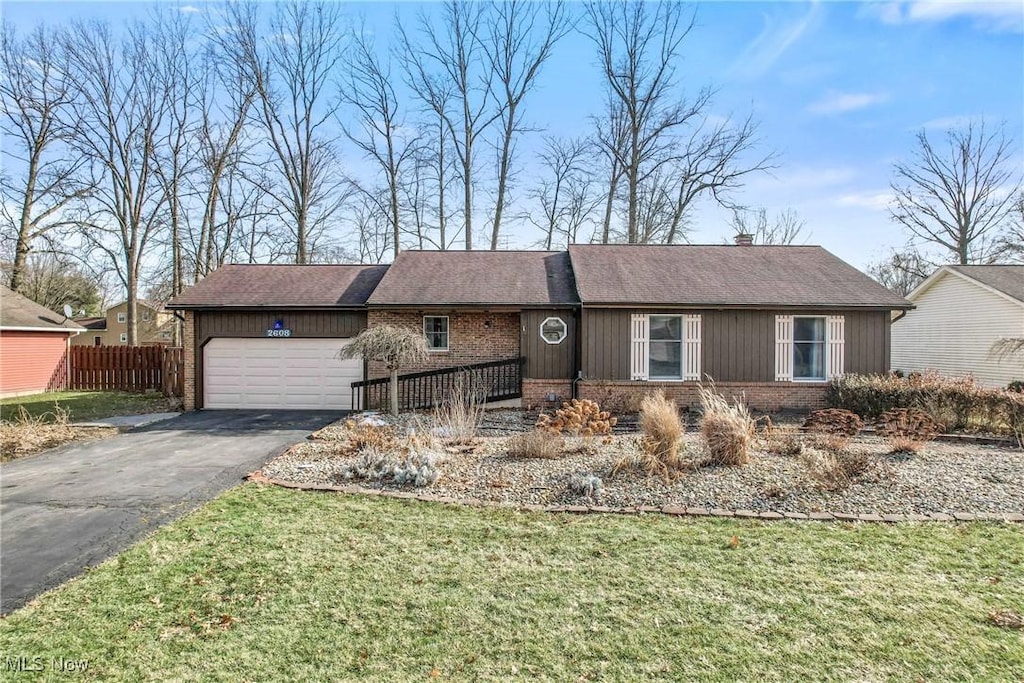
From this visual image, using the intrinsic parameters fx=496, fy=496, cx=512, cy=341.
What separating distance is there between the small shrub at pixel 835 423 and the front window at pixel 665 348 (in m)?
3.43

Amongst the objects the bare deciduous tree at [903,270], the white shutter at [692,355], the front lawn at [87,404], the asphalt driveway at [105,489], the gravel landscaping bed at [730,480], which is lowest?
the asphalt driveway at [105,489]

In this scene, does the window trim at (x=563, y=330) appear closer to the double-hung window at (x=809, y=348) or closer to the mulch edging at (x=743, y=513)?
the double-hung window at (x=809, y=348)

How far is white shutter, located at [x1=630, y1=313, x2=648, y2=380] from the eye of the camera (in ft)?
39.2

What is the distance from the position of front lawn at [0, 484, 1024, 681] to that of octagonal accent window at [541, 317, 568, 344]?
7.70m

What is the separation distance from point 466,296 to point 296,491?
752 centimetres

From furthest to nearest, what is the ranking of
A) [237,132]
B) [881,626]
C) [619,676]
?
[237,132], [881,626], [619,676]

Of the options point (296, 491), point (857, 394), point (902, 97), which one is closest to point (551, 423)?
point (296, 491)

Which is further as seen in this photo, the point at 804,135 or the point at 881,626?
the point at 804,135

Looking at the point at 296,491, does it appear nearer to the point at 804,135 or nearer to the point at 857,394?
the point at 857,394

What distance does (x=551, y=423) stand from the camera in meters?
7.75

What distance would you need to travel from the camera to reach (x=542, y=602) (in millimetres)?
3307

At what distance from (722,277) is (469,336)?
6.82 meters

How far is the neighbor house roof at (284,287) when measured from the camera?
12875mm

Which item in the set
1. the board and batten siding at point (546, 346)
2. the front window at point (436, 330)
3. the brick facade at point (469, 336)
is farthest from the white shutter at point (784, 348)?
the front window at point (436, 330)
